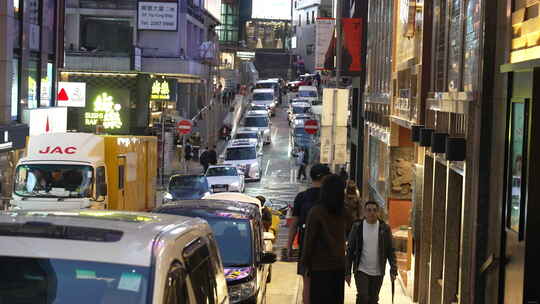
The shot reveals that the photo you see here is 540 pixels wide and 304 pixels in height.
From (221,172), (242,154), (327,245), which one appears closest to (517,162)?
(327,245)

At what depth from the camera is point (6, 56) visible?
30.2 metres

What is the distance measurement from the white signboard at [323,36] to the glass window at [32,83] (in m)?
12.4

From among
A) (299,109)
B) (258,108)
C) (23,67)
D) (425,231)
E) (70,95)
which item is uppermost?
(23,67)

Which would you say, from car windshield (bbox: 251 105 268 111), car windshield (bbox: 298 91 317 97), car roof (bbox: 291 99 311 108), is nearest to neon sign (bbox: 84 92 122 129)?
car roof (bbox: 291 99 311 108)

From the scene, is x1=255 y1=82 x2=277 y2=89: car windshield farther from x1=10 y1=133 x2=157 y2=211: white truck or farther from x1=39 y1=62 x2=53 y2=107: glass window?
x1=10 y1=133 x2=157 y2=211: white truck

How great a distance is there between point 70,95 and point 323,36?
11139mm

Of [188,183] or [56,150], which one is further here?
[188,183]

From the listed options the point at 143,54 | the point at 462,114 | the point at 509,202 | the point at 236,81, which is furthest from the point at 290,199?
the point at 236,81

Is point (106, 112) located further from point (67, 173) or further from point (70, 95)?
point (67, 173)

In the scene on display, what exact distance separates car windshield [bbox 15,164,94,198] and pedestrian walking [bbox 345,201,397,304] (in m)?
11.2

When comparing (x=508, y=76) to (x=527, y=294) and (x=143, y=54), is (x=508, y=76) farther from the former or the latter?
(x=143, y=54)

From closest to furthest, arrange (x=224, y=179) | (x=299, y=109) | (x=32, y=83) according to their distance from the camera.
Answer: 1. (x=32, y=83)
2. (x=224, y=179)
3. (x=299, y=109)

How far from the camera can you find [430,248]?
1500 cm

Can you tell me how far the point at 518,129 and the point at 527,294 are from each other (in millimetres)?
1521
